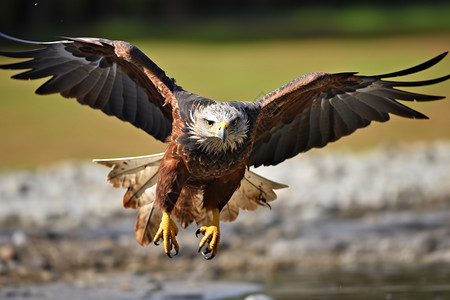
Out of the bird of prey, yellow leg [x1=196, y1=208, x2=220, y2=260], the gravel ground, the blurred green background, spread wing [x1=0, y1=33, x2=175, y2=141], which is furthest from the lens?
the blurred green background

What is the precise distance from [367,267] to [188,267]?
1589mm

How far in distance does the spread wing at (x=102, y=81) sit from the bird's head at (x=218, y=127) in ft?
1.66

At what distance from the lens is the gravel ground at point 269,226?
Result: 8.12 metres

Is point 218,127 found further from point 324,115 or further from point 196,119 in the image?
point 324,115

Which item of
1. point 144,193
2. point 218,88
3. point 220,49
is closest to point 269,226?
point 144,193

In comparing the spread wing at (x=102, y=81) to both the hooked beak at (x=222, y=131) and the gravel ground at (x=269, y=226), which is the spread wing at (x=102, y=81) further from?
the gravel ground at (x=269, y=226)

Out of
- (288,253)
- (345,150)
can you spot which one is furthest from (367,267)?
(345,150)

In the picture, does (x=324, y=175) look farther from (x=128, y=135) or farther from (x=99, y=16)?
(x=99, y=16)

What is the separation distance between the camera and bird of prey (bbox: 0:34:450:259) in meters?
5.91

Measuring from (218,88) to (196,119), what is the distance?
45.8 ft

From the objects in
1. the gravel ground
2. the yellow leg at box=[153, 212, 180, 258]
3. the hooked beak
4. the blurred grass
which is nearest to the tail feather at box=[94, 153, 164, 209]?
the yellow leg at box=[153, 212, 180, 258]

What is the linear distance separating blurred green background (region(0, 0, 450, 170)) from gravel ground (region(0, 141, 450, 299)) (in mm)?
2568

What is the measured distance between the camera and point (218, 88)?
1975 cm

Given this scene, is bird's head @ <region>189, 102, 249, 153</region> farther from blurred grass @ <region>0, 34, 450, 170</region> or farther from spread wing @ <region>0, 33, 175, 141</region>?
blurred grass @ <region>0, 34, 450, 170</region>
